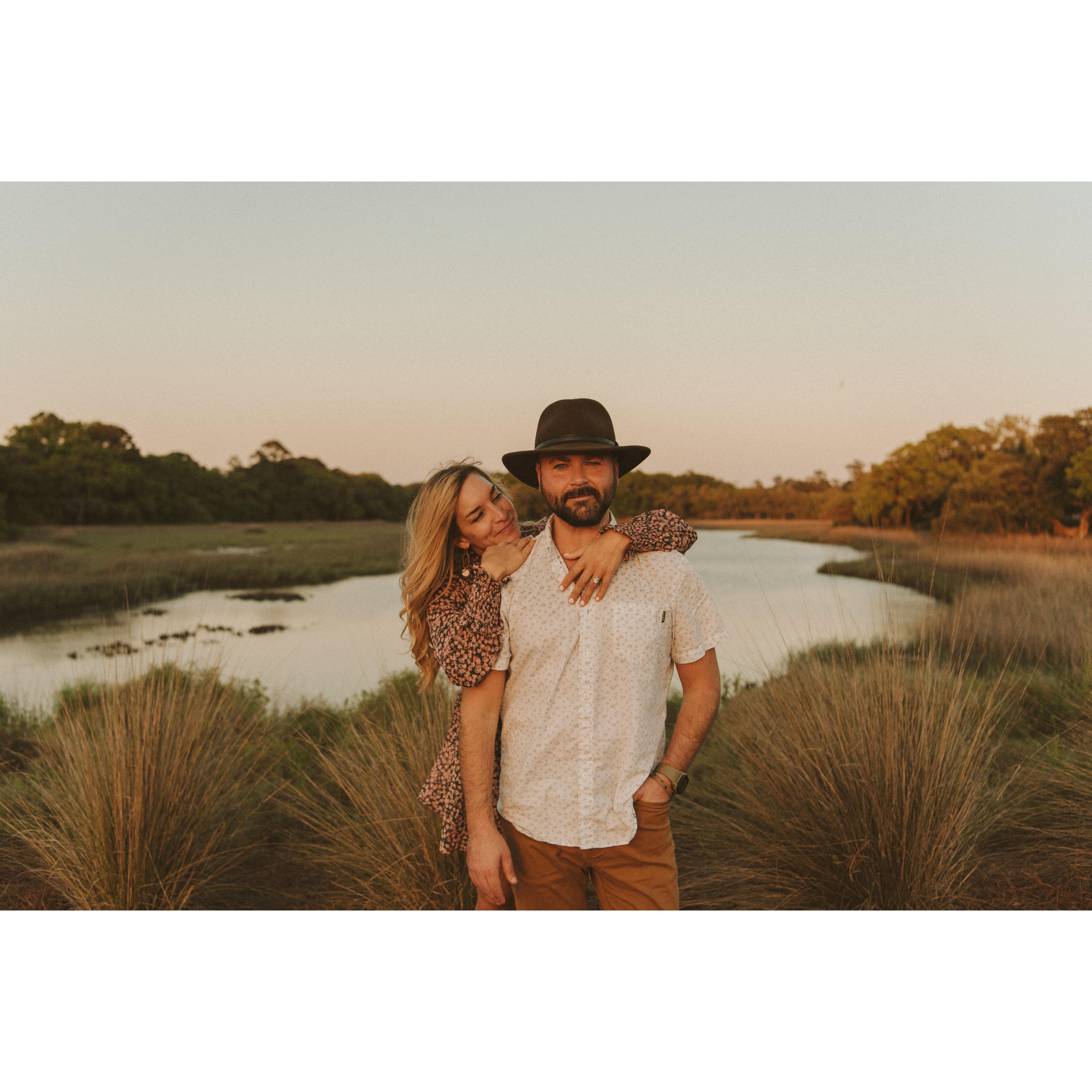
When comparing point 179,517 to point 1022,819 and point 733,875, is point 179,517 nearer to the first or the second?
point 733,875

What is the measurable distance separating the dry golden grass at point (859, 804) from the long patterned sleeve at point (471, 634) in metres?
1.71

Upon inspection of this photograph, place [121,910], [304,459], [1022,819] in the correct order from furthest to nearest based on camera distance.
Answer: [304,459], [1022,819], [121,910]

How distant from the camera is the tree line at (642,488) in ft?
20.3

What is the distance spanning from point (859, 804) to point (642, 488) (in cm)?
398

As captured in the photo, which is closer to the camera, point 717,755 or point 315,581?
point 717,755

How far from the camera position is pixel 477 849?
1.83 meters

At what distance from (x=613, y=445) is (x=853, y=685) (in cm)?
182

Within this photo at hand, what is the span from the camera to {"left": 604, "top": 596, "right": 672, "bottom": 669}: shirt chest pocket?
1820 mm

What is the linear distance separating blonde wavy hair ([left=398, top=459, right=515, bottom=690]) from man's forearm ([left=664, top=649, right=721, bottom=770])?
640mm

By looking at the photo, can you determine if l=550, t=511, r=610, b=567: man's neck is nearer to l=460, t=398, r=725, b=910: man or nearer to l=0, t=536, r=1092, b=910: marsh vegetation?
l=460, t=398, r=725, b=910: man

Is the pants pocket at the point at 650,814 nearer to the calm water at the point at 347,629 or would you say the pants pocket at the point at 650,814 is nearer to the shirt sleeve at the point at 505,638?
the shirt sleeve at the point at 505,638

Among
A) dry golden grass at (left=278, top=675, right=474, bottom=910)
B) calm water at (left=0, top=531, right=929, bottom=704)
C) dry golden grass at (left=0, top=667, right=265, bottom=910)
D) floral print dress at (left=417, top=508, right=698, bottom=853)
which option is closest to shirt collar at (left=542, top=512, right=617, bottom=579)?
floral print dress at (left=417, top=508, right=698, bottom=853)

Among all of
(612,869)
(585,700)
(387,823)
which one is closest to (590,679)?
(585,700)

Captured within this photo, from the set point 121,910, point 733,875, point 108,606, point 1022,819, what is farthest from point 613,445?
point 108,606
